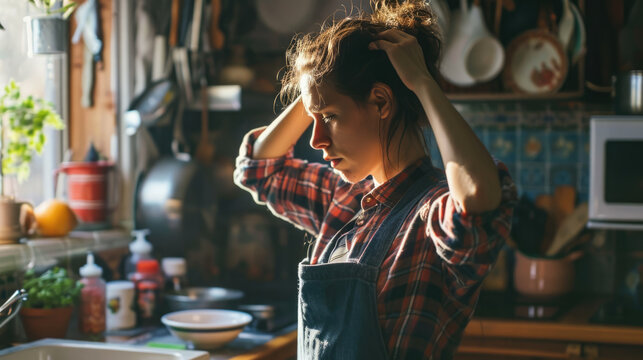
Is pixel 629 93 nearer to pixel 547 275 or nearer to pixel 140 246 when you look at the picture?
pixel 547 275

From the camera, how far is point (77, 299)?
2.02m

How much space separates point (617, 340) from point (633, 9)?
1172 millimetres

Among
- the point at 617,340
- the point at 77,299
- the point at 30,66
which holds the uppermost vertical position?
the point at 30,66

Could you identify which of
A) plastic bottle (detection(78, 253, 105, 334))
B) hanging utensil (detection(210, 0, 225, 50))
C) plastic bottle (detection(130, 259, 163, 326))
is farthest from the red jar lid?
hanging utensil (detection(210, 0, 225, 50))

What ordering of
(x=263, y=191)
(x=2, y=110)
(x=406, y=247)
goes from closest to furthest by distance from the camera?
(x=406, y=247) → (x=263, y=191) → (x=2, y=110)

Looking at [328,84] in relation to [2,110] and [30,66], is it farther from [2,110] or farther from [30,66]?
[30,66]

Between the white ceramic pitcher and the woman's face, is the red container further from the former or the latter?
the woman's face

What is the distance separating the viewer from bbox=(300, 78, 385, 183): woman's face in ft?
3.63

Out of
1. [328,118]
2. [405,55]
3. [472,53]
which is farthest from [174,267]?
[405,55]

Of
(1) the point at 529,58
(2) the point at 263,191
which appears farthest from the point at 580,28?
(2) the point at 263,191

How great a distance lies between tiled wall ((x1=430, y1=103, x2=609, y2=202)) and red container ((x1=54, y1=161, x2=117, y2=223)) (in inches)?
44.9

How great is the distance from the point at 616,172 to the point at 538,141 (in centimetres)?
45

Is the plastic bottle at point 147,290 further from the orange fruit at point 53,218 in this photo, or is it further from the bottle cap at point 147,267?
the orange fruit at point 53,218

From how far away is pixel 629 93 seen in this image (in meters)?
2.33
